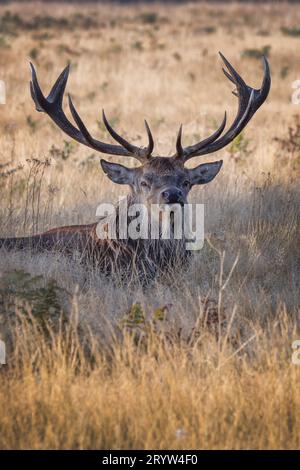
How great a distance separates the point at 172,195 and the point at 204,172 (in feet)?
2.50

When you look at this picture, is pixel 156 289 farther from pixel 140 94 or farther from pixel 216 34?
pixel 216 34

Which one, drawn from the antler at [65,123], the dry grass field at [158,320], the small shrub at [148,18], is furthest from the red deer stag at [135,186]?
the small shrub at [148,18]

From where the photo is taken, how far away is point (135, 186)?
7.57 metres

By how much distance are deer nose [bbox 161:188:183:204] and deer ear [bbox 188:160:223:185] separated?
1.83ft

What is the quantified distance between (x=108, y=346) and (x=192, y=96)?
12.3 metres

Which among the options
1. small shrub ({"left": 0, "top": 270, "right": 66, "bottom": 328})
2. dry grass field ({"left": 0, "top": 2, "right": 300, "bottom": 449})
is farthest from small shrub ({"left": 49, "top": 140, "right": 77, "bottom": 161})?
small shrub ({"left": 0, "top": 270, "right": 66, "bottom": 328})

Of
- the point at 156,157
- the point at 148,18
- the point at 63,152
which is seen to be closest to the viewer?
the point at 156,157

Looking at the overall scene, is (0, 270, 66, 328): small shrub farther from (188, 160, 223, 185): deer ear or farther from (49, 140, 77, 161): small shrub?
(49, 140, 77, 161): small shrub

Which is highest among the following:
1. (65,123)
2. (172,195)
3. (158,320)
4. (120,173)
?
(65,123)

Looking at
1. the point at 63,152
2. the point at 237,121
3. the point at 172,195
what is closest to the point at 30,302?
the point at 172,195

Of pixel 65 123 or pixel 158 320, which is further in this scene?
pixel 65 123

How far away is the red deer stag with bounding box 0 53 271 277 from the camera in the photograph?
7.34 metres

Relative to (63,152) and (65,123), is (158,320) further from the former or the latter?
(63,152)

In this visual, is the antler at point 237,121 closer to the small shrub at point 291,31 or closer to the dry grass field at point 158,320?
the dry grass field at point 158,320
